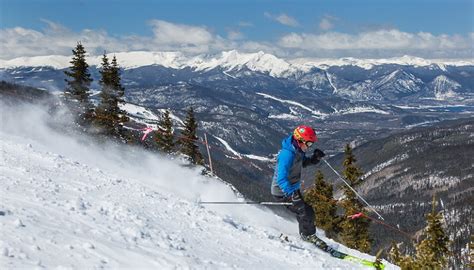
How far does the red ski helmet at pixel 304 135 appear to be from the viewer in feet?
40.4

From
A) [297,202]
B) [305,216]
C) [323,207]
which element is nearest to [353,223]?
[323,207]

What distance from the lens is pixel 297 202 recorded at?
13109 mm

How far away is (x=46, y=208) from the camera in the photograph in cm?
1078

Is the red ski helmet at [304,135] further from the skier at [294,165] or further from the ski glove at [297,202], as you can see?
the ski glove at [297,202]

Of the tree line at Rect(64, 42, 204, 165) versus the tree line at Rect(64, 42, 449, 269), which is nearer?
the tree line at Rect(64, 42, 449, 269)

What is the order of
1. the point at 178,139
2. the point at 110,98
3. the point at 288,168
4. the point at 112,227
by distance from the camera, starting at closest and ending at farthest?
the point at 112,227 < the point at 288,168 < the point at 178,139 < the point at 110,98

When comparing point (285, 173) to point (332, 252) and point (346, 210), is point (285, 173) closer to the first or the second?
point (332, 252)

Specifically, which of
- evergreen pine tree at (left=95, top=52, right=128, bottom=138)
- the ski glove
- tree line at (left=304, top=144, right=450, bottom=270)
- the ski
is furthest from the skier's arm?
evergreen pine tree at (left=95, top=52, right=128, bottom=138)

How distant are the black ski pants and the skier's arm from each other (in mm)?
471

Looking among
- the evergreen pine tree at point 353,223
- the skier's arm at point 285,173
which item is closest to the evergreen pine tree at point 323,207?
the evergreen pine tree at point 353,223

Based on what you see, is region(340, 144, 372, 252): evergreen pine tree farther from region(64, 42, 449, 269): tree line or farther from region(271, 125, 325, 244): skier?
region(271, 125, 325, 244): skier

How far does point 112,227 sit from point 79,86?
138 ft

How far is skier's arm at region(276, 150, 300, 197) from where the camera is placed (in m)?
12.3

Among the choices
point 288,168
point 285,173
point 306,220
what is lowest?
point 306,220
